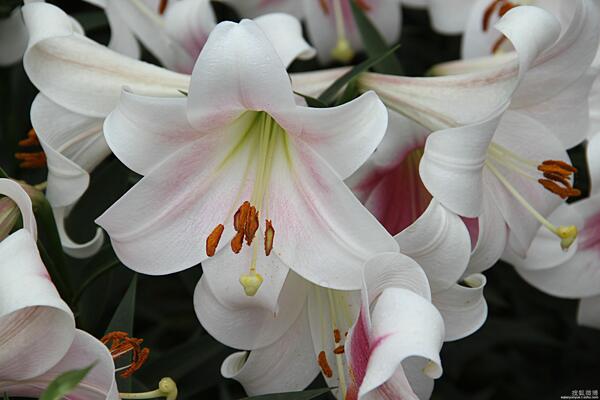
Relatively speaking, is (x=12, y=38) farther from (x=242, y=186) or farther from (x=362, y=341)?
(x=362, y=341)

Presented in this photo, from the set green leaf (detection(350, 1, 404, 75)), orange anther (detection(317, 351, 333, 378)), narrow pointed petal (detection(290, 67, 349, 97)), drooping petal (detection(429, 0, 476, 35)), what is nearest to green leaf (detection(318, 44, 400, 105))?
narrow pointed petal (detection(290, 67, 349, 97))

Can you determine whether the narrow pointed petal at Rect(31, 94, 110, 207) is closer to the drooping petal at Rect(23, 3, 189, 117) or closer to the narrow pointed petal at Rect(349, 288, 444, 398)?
the drooping petal at Rect(23, 3, 189, 117)

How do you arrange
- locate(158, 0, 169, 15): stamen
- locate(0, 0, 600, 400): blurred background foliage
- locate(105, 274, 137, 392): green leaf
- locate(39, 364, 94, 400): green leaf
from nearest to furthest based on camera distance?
locate(39, 364, 94, 400): green leaf < locate(105, 274, 137, 392): green leaf < locate(0, 0, 600, 400): blurred background foliage < locate(158, 0, 169, 15): stamen

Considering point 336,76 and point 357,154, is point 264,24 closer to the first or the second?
point 336,76

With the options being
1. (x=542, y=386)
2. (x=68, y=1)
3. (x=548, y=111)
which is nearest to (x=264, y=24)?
(x=548, y=111)

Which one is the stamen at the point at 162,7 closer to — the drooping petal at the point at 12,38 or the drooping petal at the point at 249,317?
the drooping petal at the point at 12,38

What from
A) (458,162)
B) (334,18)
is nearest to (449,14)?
(334,18)

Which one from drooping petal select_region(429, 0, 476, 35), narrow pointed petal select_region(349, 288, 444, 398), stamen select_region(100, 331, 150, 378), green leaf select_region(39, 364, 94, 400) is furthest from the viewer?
drooping petal select_region(429, 0, 476, 35)
